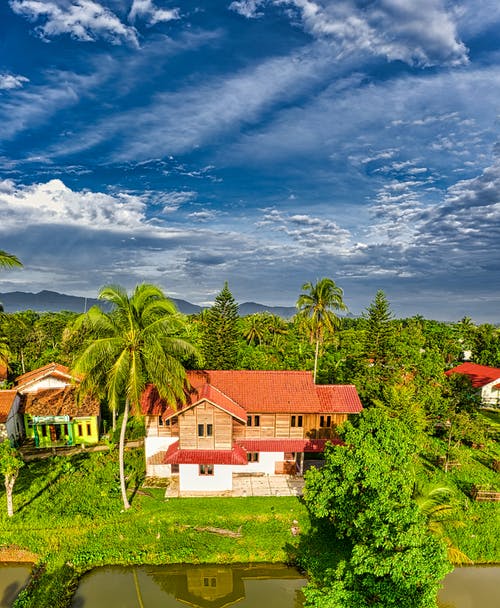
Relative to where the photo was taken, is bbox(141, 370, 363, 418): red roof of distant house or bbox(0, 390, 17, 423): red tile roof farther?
bbox(0, 390, 17, 423): red tile roof

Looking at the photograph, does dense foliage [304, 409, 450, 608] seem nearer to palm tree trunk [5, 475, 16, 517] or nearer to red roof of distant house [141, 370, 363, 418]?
red roof of distant house [141, 370, 363, 418]

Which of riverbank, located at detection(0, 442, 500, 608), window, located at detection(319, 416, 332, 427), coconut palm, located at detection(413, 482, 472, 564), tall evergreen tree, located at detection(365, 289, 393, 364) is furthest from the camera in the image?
tall evergreen tree, located at detection(365, 289, 393, 364)

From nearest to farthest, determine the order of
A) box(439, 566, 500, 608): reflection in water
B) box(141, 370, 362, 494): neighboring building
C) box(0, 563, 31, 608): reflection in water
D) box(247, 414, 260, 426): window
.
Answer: box(0, 563, 31, 608): reflection in water
box(439, 566, 500, 608): reflection in water
box(141, 370, 362, 494): neighboring building
box(247, 414, 260, 426): window

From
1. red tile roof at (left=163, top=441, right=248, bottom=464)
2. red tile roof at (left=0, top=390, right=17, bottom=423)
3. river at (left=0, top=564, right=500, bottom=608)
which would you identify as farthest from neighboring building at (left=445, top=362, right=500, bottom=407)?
red tile roof at (left=0, top=390, right=17, bottom=423)

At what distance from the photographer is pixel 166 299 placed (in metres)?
21.4

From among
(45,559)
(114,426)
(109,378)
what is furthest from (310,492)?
(114,426)

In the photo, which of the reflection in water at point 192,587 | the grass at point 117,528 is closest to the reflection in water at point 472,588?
the reflection in water at point 192,587

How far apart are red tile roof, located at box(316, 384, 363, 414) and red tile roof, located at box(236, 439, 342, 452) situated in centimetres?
226

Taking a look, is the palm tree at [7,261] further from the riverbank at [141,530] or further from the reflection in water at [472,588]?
the reflection in water at [472,588]

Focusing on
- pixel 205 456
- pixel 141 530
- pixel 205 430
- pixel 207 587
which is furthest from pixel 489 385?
pixel 141 530

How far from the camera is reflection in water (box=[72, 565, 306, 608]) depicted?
54.3 feet

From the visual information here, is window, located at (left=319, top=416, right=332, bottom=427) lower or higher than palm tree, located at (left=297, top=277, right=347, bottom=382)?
lower

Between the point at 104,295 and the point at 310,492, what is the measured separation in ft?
48.7

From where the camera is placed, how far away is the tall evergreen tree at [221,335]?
5022cm
